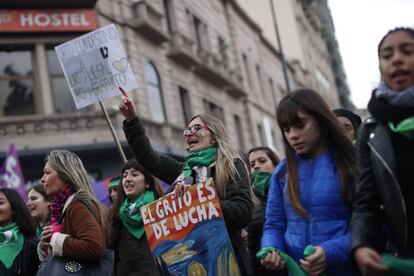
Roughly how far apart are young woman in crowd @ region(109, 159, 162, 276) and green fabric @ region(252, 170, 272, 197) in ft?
2.57

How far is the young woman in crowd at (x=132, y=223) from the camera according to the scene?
158 inches

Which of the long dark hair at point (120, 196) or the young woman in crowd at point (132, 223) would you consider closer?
the young woman in crowd at point (132, 223)

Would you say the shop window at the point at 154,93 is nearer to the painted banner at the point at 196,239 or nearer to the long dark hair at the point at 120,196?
the long dark hair at the point at 120,196

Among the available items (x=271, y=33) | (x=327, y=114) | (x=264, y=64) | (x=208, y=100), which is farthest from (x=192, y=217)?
(x=271, y=33)

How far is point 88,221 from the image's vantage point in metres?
3.39

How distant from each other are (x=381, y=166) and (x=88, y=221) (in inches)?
77.7

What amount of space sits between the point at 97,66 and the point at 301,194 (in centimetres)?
389

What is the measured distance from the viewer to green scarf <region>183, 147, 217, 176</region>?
11.0 feet

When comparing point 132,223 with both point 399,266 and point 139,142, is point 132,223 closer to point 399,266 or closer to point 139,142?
point 139,142

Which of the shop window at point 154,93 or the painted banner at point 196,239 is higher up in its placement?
the shop window at point 154,93

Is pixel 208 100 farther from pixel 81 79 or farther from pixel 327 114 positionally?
pixel 327 114

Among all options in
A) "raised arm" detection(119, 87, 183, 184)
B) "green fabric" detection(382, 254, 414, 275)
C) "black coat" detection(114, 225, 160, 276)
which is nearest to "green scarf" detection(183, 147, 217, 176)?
"raised arm" detection(119, 87, 183, 184)

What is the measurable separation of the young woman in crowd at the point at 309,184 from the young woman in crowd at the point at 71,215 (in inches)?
49.3

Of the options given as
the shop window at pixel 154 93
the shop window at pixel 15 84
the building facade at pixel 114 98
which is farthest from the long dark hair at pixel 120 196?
the shop window at pixel 154 93
